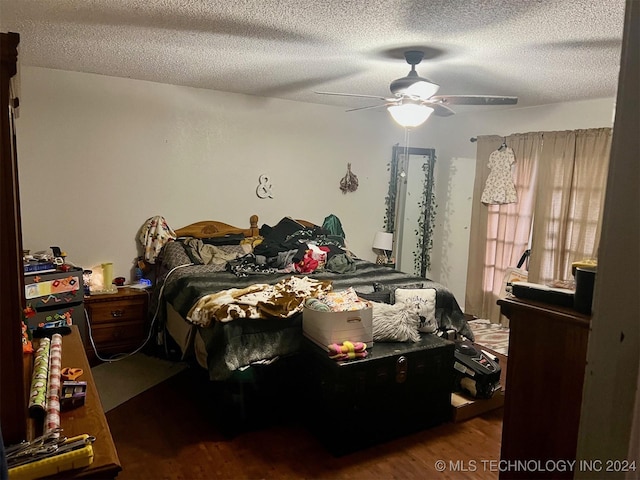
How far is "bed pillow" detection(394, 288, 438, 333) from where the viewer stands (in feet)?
10.3

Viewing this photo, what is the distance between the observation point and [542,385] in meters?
1.12

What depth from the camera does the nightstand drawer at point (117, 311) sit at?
375cm

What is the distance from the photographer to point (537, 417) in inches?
44.4

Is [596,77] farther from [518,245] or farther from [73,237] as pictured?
[73,237]

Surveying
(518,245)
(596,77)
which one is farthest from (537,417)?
(518,245)

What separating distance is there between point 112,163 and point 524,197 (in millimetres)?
4080

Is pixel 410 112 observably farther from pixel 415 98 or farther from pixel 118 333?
pixel 118 333

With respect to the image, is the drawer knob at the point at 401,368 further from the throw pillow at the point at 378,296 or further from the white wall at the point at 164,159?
the white wall at the point at 164,159

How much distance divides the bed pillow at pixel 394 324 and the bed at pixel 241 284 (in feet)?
1.55

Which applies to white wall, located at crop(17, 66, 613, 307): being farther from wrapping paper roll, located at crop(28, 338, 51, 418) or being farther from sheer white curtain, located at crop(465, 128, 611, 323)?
wrapping paper roll, located at crop(28, 338, 51, 418)

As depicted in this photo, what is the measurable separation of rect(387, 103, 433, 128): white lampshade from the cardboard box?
4.19 ft

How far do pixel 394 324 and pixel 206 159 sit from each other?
8.72 ft

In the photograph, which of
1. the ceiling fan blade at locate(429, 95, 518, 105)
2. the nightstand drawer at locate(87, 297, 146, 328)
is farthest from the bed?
the ceiling fan blade at locate(429, 95, 518, 105)

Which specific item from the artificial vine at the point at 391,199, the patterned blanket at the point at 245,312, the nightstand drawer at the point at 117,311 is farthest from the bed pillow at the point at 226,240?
the artificial vine at the point at 391,199
